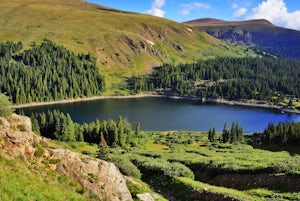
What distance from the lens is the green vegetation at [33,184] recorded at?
21.9m

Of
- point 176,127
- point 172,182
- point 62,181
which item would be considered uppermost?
point 62,181

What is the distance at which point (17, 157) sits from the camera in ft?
89.6

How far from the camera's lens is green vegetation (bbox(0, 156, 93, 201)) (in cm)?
2185

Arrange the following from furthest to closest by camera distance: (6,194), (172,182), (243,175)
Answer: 1. (243,175)
2. (172,182)
3. (6,194)

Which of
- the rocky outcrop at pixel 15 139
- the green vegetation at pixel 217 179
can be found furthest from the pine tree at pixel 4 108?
the green vegetation at pixel 217 179

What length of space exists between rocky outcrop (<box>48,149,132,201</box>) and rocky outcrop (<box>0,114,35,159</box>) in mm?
2439

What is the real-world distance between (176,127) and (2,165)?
163 m

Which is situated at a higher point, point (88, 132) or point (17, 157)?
point (17, 157)

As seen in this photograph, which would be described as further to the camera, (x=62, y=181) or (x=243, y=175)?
(x=243, y=175)

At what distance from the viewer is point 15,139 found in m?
28.6

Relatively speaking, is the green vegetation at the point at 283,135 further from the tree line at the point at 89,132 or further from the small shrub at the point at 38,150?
the small shrub at the point at 38,150

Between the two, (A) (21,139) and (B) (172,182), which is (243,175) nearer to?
(B) (172,182)

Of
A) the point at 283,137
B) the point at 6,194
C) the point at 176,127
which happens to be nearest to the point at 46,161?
the point at 6,194

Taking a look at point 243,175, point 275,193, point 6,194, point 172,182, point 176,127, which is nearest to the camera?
point 6,194
